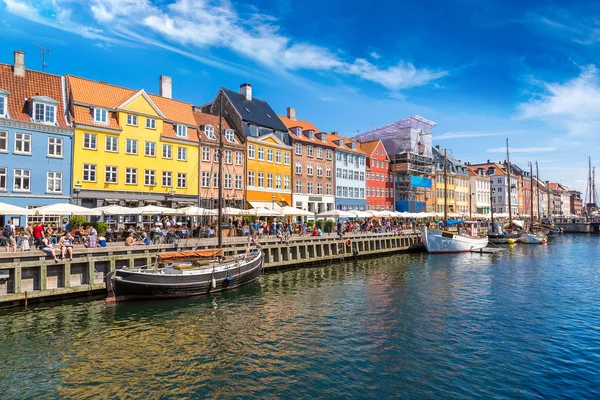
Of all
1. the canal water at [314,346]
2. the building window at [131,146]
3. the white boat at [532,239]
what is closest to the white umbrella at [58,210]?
the canal water at [314,346]

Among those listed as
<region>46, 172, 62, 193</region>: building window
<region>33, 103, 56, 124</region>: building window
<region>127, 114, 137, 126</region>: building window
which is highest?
<region>127, 114, 137, 126</region>: building window

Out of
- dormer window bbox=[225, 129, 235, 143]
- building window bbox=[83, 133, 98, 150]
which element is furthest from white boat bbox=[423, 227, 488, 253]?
building window bbox=[83, 133, 98, 150]

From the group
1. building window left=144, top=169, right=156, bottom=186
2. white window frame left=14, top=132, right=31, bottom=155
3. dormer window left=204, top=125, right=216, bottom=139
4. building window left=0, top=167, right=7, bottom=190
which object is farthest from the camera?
dormer window left=204, top=125, right=216, bottom=139

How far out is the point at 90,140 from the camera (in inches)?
1494

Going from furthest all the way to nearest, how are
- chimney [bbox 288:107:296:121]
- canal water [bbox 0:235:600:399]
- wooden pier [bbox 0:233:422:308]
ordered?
chimney [bbox 288:107:296:121] < wooden pier [bbox 0:233:422:308] < canal water [bbox 0:235:600:399]

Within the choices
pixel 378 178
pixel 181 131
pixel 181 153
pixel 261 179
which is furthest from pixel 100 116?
pixel 378 178

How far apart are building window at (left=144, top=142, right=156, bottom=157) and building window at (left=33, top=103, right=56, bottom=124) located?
845 centimetres

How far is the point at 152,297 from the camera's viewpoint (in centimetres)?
Answer: 2209

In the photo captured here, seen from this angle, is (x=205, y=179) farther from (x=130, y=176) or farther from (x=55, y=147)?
(x=55, y=147)

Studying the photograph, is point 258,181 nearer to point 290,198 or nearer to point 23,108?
point 290,198

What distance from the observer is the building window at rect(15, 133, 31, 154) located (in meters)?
33.8

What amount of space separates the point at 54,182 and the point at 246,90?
2821 centimetres

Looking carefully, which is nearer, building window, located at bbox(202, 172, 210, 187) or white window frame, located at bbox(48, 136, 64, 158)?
white window frame, located at bbox(48, 136, 64, 158)

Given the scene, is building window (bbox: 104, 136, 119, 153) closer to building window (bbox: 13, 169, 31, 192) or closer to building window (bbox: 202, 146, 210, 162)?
building window (bbox: 13, 169, 31, 192)
